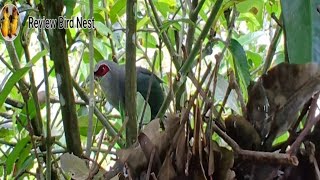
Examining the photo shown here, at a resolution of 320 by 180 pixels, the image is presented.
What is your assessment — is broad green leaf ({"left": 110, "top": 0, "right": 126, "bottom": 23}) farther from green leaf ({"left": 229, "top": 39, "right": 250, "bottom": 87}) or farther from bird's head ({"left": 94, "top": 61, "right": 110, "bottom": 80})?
green leaf ({"left": 229, "top": 39, "right": 250, "bottom": 87})

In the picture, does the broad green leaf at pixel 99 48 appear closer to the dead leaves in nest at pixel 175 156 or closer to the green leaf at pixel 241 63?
the green leaf at pixel 241 63

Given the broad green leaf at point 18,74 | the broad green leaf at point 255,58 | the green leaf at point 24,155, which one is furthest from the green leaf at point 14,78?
the broad green leaf at point 255,58

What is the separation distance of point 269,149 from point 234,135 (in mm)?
23

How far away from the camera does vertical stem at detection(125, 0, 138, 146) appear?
1.71 feet

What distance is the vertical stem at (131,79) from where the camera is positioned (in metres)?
0.52

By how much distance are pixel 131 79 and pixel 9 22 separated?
206 millimetres

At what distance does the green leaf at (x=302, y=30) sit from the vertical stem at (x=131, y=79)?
20 centimetres

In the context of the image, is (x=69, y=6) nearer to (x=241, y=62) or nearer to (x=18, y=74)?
(x=18, y=74)

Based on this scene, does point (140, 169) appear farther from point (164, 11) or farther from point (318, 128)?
point (164, 11)

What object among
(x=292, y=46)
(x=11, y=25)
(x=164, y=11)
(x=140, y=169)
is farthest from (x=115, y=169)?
(x=164, y=11)

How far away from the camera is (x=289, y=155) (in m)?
0.30

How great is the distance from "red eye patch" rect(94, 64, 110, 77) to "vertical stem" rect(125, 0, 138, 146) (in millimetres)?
330

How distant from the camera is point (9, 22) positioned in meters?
0.66

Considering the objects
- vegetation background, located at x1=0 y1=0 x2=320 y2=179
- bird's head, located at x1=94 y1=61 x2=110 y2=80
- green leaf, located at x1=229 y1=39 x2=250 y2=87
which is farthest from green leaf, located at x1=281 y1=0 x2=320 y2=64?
bird's head, located at x1=94 y1=61 x2=110 y2=80
